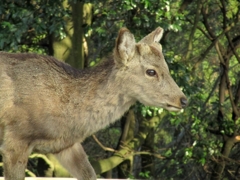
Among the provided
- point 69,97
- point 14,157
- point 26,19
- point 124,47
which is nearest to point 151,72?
point 124,47

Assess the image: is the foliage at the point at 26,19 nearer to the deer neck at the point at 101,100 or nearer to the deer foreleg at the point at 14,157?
the deer neck at the point at 101,100

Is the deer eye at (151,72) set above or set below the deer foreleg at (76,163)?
above

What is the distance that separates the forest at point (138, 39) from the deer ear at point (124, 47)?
2731 millimetres

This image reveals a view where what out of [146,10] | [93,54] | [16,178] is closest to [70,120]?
[16,178]

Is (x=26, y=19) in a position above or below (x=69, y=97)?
above

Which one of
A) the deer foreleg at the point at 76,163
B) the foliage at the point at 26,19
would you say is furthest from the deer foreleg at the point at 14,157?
the foliage at the point at 26,19

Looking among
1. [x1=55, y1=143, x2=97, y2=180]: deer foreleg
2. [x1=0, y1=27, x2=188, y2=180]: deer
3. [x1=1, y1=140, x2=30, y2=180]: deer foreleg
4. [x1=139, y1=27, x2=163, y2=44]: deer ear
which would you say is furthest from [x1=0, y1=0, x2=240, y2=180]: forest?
[x1=1, y1=140, x2=30, y2=180]: deer foreleg

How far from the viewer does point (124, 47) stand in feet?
23.9

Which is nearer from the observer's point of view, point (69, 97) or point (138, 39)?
point (69, 97)

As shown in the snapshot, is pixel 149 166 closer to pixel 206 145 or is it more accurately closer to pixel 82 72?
pixel 206 145

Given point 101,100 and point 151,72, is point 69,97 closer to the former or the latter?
point 101,100

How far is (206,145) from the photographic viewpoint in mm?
12312

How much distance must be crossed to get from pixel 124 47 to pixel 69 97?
2.76ft

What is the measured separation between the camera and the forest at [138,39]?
10.1 metres
